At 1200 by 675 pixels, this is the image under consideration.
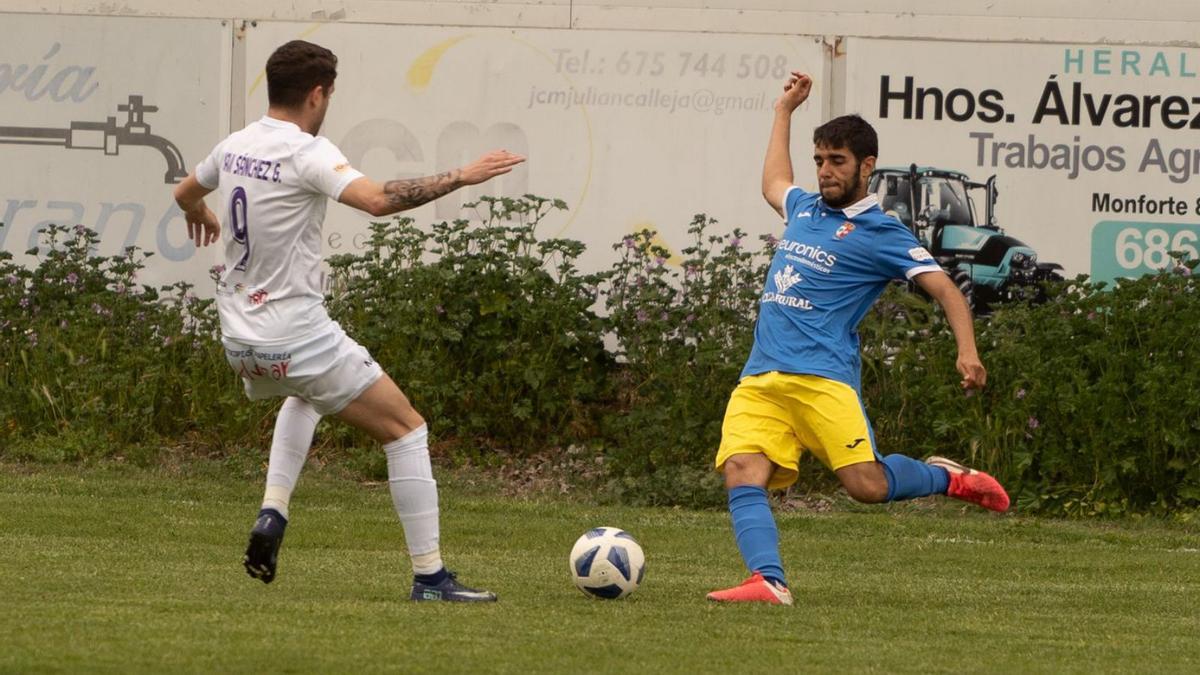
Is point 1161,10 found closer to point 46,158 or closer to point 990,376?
point 990,376

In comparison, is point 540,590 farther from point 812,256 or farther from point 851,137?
point 851,137

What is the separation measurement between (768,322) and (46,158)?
855 cm

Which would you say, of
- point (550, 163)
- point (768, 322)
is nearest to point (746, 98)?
point (550, 163)

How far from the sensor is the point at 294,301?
21.8ft

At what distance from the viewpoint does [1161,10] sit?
14.3 metres

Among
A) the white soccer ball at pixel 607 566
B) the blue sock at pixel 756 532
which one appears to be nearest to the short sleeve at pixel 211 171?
the white soccer ball at pixel 607 566

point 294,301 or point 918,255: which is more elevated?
point 918,255

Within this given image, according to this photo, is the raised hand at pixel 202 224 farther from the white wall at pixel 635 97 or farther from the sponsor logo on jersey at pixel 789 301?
the white wall at pixel 635 97

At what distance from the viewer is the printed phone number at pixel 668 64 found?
14.2 metres

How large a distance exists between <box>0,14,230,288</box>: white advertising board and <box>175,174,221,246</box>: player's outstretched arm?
6882 mm

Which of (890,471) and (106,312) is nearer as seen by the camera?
(890,471)


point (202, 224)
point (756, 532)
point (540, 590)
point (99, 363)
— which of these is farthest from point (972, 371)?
point (99, 363)

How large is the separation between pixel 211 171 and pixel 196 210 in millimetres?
388

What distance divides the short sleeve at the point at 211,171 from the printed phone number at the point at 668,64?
7.37m
